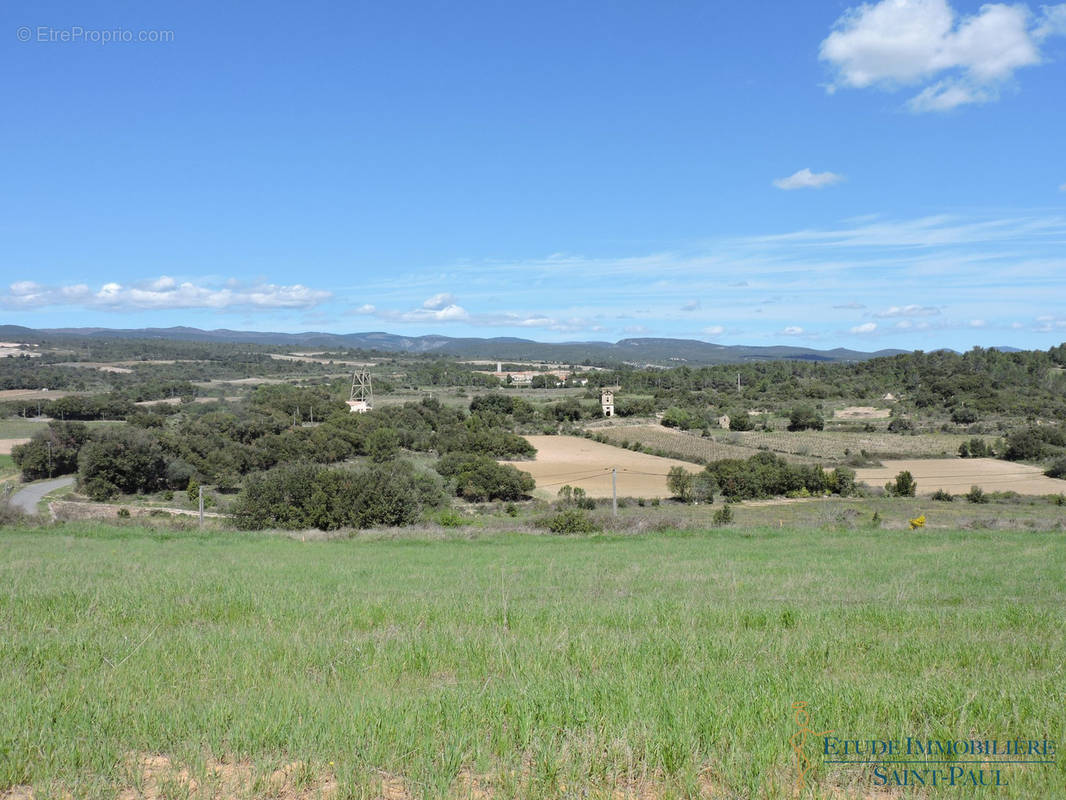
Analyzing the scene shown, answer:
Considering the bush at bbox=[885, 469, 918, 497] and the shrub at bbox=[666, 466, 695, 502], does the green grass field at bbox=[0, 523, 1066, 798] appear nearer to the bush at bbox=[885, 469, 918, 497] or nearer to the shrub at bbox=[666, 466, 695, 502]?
the shrub at bbox=[666, 466, 695, 502]

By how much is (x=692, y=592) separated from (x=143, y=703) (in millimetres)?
7871

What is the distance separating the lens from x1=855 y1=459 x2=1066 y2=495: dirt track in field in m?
50.6

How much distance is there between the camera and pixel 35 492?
50.4 metres

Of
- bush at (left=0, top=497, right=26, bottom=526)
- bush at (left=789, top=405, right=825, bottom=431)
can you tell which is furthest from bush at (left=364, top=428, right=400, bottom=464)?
bush at (left=789, top=405, right=825, bottom=431)

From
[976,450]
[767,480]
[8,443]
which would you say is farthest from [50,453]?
[976,450]

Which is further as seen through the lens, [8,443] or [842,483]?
[8,443]

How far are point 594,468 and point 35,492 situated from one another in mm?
39623

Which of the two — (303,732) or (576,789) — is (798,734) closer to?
(576,789)

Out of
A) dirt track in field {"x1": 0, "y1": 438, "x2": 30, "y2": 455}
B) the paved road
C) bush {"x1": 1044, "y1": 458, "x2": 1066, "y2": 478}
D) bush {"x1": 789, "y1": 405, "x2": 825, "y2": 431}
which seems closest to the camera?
the paved road

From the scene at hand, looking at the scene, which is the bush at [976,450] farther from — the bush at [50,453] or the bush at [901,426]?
the bush at [50,453]

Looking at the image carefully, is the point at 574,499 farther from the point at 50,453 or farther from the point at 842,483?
the point at 50,453

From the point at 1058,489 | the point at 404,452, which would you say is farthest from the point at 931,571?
the point at 404,452

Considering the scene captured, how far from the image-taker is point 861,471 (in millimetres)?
59938

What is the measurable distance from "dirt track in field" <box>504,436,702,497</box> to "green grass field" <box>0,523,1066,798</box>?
133 feet
